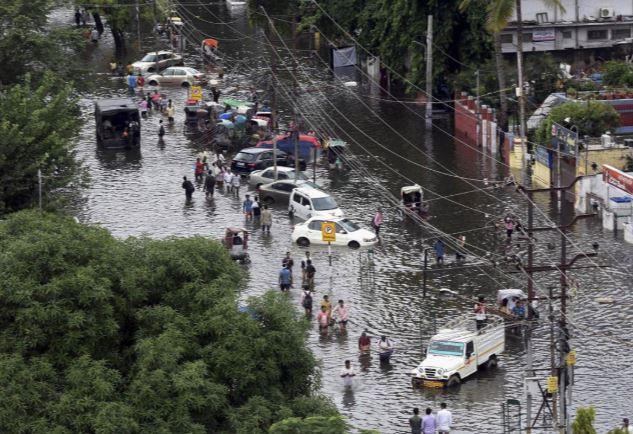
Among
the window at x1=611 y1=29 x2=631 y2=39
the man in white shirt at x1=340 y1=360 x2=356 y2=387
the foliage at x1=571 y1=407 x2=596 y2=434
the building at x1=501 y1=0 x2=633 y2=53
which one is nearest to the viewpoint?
the foliage at x1=571 y1=407 x2=596 y2=434

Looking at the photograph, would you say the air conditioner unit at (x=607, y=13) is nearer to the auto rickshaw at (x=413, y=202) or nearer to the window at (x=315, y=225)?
the auto rickshaw at (x=413, y=202)

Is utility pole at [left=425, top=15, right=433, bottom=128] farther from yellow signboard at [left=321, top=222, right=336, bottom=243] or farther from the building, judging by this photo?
yellow signboard at [left=321, top=222, right=336, bottom=243]

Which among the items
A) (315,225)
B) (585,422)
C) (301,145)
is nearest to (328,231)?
(315,225)

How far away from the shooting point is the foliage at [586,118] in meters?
66.6

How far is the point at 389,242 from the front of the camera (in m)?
59.4

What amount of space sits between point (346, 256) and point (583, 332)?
451 inches

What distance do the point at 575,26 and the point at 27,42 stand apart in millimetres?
32944

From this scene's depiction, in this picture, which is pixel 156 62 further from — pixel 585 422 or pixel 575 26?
pixel 585 422

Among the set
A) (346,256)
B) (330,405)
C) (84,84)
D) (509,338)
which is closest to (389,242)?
(346,256)

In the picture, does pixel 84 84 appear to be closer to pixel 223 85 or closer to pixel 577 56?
pixel 223 85

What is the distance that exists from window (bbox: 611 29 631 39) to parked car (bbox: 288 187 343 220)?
29733mm

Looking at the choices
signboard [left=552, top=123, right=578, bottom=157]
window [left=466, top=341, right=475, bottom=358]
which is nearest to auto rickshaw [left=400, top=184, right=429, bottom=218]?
signboard [left=552, top=123, right=578, bottom=157]

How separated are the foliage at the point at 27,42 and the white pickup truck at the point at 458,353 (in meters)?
24.9

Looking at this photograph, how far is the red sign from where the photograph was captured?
59281 mm
